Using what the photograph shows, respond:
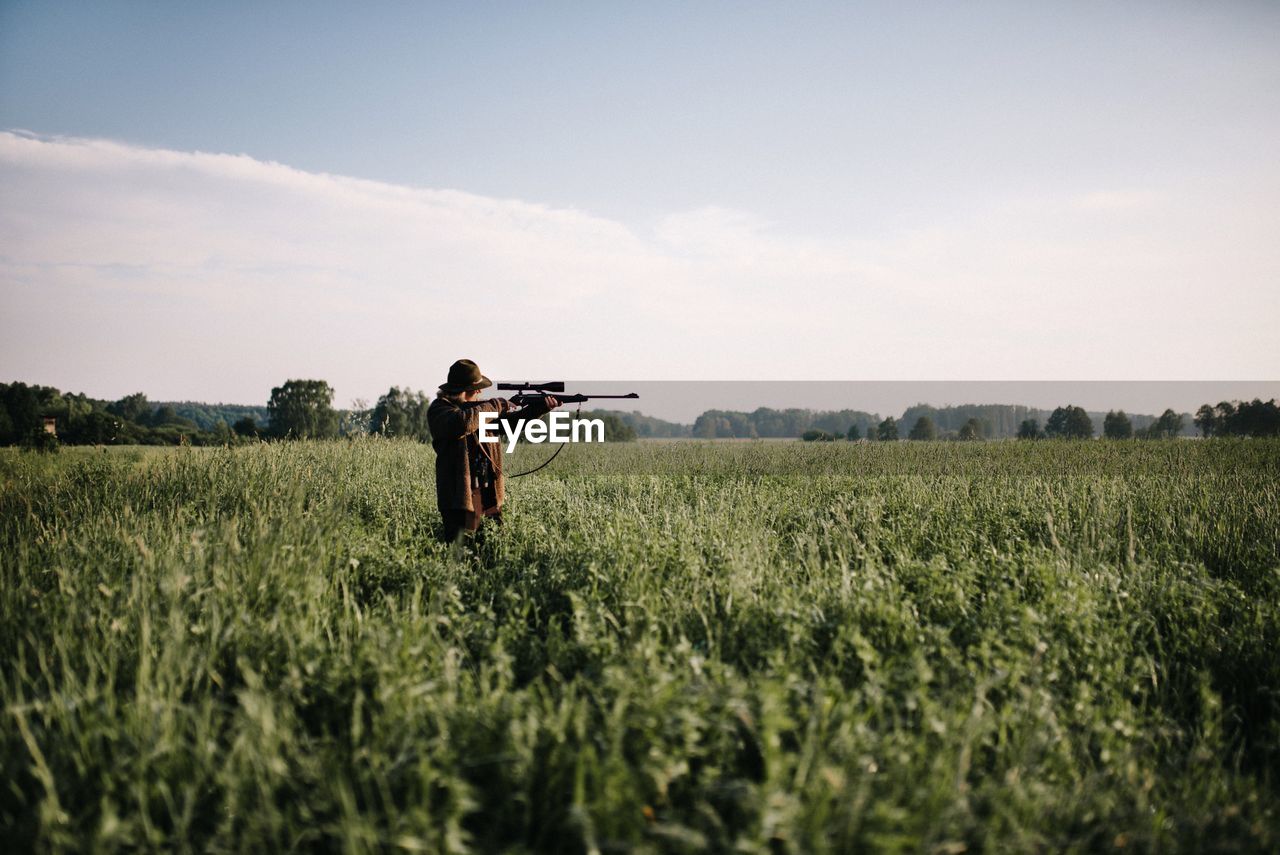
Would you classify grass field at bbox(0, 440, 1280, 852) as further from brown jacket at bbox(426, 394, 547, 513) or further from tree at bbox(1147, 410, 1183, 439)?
tree at bbox(1147, 410, 1183, 439)

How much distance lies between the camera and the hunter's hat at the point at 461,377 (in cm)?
655

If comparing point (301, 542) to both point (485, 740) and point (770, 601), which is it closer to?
point (485, 740)

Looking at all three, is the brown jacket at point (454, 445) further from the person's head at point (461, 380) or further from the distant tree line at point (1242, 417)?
the distant tree line at point (1242, 417)

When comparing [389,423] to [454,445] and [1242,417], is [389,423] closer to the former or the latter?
[454,445]

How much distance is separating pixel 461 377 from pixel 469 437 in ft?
2.16

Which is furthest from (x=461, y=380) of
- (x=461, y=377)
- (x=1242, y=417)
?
(x=1242, y=417)

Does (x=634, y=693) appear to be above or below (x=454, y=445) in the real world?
below

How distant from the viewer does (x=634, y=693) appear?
3.05m

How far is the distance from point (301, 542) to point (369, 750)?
3.05m

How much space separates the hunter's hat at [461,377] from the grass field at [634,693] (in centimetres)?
175

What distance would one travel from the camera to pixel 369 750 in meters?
2.79

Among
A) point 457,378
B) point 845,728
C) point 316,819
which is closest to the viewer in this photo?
point 316,819

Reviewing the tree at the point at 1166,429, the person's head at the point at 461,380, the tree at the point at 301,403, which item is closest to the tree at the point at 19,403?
the tree at the point at 301,403

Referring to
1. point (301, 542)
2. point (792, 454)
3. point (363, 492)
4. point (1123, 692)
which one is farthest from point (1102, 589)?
point (792, 454)
